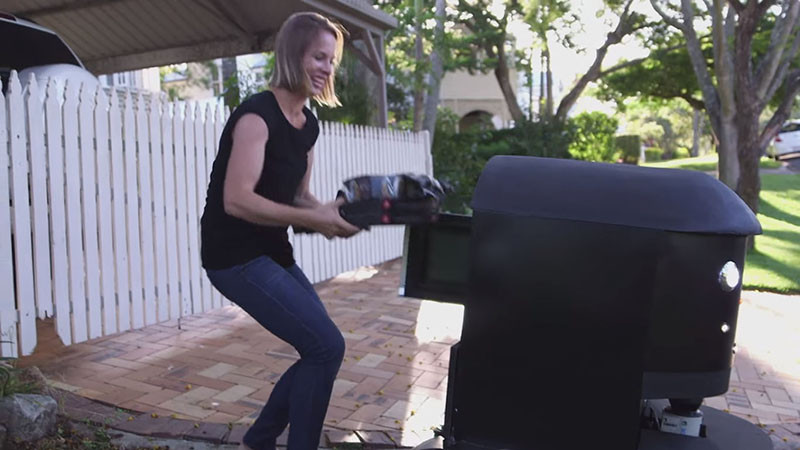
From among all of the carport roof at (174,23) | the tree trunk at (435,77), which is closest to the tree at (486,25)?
the tree trunk at (435,77)

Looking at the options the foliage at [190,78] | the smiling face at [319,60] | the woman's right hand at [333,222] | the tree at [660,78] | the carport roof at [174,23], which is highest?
the foliage at [190,78]

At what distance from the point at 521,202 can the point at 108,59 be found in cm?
894

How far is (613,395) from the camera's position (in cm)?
199

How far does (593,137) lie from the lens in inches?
796

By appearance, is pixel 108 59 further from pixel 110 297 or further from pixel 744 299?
pixel 744 299

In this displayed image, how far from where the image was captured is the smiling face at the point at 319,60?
2.32 meters

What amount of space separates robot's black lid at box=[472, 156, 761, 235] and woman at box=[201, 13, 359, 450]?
0.58 meters

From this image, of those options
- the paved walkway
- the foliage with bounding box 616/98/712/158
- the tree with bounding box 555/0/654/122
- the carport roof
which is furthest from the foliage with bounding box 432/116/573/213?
the foliage with bounding box 616/98/712/158

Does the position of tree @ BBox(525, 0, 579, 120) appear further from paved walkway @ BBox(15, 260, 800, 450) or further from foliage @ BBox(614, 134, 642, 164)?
foliage @ BBox(614, 134, 642, 164)

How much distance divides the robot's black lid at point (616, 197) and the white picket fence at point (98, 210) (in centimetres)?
307

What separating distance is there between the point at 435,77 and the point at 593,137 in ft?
33.3

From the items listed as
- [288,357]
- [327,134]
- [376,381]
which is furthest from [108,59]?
[376,381]

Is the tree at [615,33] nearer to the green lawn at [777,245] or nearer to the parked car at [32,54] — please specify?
the green lawn at [777,245]

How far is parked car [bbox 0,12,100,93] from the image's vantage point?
15.7 feet
